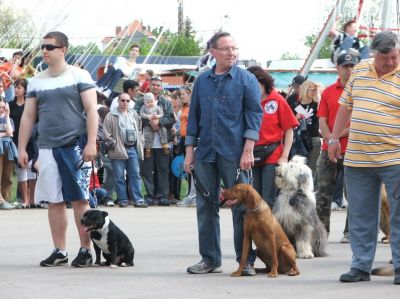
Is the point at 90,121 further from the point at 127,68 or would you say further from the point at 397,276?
the point at 127,68

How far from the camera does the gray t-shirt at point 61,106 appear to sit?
10156 mm

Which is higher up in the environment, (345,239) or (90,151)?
(90,151)

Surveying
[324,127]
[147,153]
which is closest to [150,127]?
[147,153]

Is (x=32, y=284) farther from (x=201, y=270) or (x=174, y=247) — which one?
(x=174, y=247)

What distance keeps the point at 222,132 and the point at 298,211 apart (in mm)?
1904

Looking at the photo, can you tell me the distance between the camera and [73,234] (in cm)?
1362

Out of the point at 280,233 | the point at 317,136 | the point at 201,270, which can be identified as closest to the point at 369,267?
the point at 280,233

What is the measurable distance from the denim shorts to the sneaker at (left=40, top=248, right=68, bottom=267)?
51cm

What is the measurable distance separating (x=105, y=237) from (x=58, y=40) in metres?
1.91

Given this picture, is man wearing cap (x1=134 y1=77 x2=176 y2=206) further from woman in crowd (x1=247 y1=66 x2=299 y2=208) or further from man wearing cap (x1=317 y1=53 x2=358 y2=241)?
woman in crowd (x1=247 y1=66 x2=299 y2=208)

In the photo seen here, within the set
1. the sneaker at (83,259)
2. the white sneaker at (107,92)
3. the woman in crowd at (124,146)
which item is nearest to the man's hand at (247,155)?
the sneaker at (83,259)

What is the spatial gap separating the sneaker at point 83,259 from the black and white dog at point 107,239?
95mm

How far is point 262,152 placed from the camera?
1097cm

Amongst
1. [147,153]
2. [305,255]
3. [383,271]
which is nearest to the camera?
[383,271]
